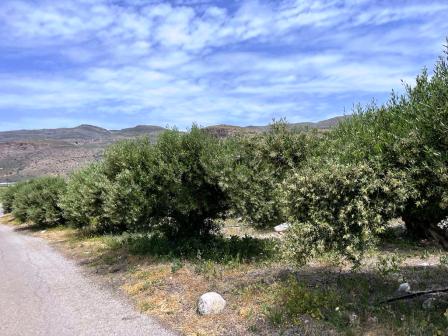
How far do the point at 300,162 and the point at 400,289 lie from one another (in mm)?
5807

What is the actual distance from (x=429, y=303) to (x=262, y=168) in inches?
243

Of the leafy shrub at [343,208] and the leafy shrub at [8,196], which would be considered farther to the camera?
the leafy shrub at [8,196]

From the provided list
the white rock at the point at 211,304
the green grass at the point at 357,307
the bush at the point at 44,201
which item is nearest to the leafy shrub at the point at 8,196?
the bush at the point at 44,201

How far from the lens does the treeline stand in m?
7.68

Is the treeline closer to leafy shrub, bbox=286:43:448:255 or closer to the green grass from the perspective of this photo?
leafy shrub, bbox=286:43:448:255

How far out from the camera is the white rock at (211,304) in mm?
9304

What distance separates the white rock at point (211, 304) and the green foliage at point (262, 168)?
2975 mm

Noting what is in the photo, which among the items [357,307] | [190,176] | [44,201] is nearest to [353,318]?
[357,307]

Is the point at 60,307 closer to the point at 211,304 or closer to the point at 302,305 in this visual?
the point at 211,304

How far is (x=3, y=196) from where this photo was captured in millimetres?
49719

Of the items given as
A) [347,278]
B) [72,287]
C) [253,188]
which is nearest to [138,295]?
[72,287]

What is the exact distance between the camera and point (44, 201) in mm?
33562

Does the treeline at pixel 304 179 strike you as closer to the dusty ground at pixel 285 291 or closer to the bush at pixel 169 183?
the bush at pixel 169 183

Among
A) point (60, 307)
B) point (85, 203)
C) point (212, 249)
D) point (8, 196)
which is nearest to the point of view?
point (60, 307)
